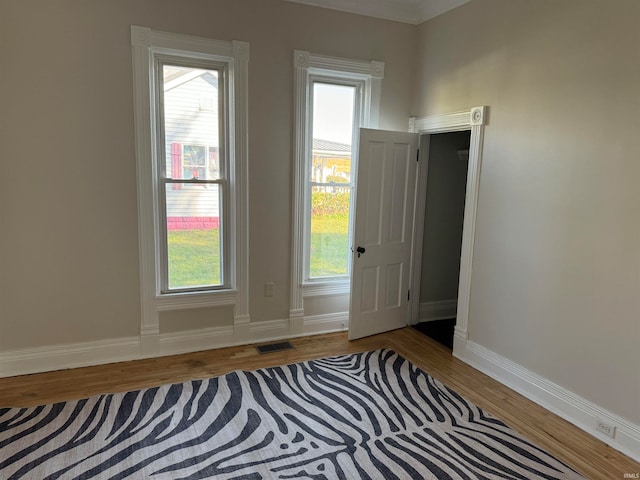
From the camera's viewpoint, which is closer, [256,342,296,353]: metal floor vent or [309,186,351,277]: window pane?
[256,342,296,353]: metal floor vent

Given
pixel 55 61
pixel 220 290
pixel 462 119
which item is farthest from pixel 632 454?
pixel 55 61

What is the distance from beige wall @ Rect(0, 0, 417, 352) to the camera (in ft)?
9.64

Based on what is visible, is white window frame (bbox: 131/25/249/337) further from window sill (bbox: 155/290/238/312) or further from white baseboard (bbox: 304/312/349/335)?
white baseboard (bbox: 304/312/349/335)

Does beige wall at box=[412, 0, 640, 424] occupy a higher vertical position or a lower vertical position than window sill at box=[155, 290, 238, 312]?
higher

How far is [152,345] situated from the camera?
3527 millimetres

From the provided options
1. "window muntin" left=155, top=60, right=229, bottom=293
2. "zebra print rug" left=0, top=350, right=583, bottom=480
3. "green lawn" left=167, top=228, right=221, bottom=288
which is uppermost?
"window muntin" left=155, top=60, right=229, bottom=293

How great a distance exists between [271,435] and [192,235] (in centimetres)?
180

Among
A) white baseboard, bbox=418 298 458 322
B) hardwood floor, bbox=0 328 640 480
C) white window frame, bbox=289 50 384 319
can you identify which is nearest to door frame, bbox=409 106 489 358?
hardwood floor, bbox=0 328 640 480

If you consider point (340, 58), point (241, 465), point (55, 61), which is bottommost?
point (241, 465)

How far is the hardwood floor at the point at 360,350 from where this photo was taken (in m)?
2.46

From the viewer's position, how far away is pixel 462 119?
355 centimetres

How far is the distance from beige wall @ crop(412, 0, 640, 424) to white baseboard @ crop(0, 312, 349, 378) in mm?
1507

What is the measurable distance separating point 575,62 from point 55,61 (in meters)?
3.46

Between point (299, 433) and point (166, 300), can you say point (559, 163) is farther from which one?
point (166, 300)
